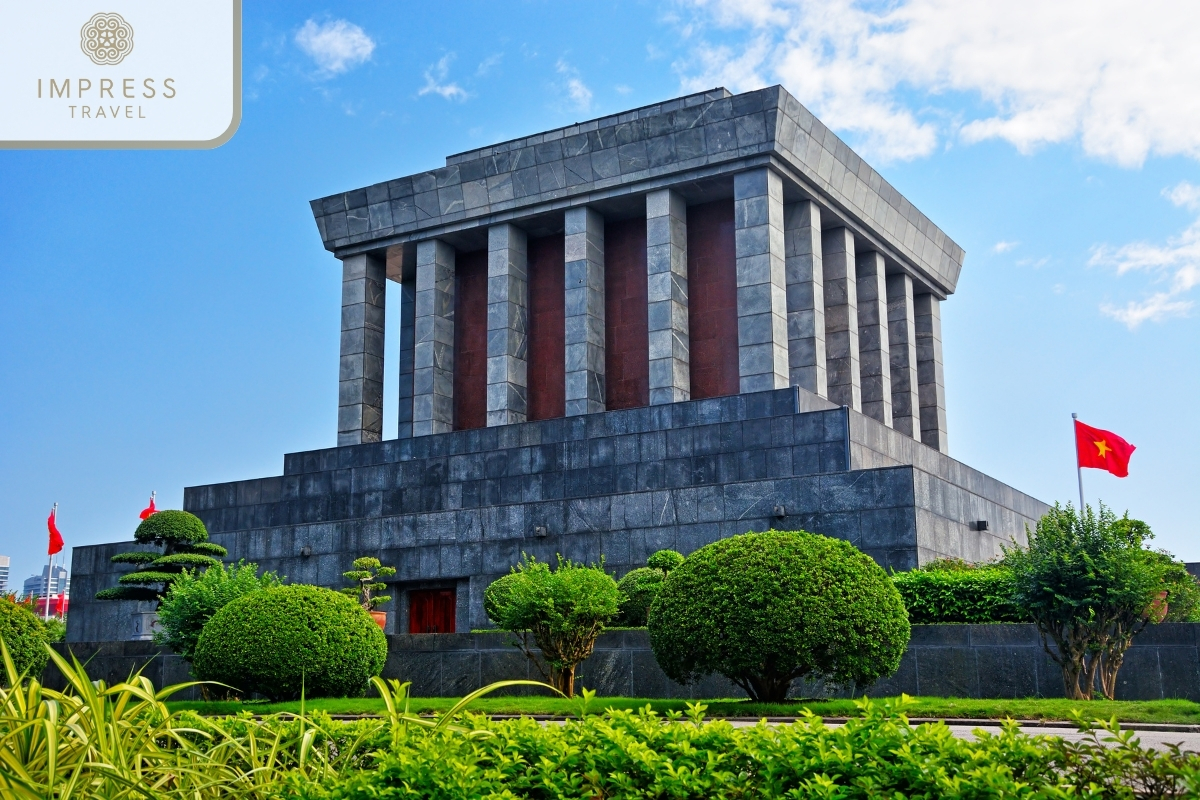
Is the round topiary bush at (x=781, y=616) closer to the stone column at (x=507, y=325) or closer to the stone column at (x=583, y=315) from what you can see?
the stone column at (x=583, y=315)

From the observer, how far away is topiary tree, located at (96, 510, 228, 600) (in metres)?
22.5

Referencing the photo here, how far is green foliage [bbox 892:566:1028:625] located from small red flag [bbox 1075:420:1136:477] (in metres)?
9.07

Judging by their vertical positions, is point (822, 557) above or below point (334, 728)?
above

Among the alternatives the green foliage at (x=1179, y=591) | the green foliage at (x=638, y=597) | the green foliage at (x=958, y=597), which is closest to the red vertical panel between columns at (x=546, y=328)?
the green foliage at (x=638, y=597)

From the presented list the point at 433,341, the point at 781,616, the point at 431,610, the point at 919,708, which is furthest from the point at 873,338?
the point at 781,616

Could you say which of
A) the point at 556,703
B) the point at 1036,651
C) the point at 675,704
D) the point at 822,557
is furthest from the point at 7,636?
the point at 1036,651

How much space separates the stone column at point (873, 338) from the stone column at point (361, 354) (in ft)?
36.7

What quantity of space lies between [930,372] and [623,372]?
30.9 ft

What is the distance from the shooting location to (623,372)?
27781 mm

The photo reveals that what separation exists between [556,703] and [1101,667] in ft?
20.2

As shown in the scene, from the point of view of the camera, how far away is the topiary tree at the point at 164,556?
886 inches

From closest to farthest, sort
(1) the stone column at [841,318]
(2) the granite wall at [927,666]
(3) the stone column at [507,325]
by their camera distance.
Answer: (2) the granite wall at [927,666], (3) the stone column at [507,325], (1) the stone column at [841,318]

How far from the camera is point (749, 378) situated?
81.7ft

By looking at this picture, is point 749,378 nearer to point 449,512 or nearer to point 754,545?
point 449,512
